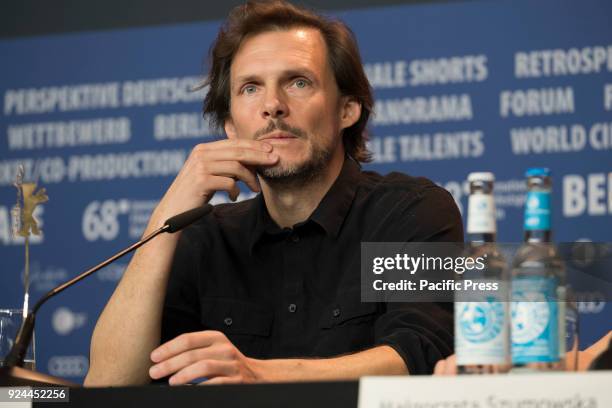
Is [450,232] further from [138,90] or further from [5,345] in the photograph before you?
[138,90]

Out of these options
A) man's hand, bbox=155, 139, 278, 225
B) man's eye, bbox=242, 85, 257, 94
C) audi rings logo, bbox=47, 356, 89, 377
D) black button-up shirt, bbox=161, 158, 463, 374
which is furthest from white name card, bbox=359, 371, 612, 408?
audi rings logo, bbox=47, 356, 89, 377

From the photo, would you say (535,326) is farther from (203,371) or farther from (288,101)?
(288,101)

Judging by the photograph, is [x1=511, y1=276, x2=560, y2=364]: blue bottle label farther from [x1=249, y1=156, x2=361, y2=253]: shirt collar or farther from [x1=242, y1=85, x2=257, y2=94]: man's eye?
[x1=242, y1=85, x2=257, y2=94]: man's eye

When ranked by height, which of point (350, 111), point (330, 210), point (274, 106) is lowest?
point (330, 210)

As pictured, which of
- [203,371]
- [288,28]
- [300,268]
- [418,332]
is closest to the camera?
[203,371]

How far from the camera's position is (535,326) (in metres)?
1.15

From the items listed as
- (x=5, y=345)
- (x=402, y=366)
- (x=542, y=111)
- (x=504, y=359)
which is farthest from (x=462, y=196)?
(x=504, y=359)

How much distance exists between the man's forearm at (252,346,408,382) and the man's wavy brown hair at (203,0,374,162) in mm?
1064

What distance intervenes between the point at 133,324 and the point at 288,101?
706mm

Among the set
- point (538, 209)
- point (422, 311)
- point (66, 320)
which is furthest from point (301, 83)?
point (66, 320)

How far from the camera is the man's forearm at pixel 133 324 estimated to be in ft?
6.58

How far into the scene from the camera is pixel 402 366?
1.79 metres

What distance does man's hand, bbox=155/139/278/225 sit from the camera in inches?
84.9

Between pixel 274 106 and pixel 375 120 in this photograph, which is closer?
pixel 274 106
